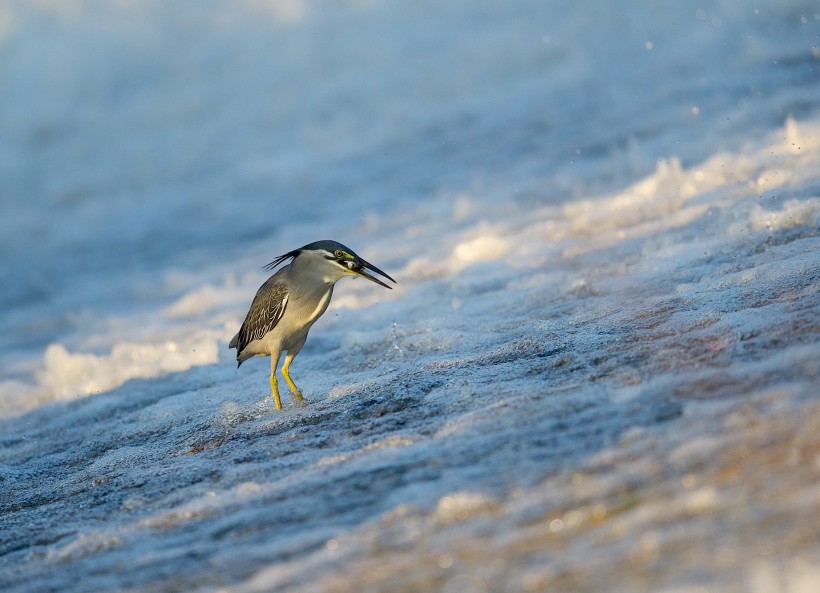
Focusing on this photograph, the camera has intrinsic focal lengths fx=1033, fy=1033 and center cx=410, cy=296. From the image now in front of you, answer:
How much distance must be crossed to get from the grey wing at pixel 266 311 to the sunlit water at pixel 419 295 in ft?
1.30

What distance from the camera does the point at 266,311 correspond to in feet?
18.9

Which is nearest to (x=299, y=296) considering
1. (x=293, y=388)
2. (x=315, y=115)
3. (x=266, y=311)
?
(x=266, y=311)

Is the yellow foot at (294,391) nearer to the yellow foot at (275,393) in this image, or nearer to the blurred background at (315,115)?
the yellow foot at (275,393)

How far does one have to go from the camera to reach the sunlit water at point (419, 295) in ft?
10.5

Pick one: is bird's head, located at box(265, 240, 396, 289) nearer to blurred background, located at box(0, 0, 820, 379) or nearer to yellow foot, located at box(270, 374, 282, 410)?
yellow foot, located at box(270, 374, 282, 410)

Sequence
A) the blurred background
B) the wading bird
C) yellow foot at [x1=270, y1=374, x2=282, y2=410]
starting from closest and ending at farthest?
yellow foot at [x1=270, y1=374, x2=282, y2=410] → the wading bird → the blurred background

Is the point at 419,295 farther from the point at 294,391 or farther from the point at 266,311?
the point at 294,391

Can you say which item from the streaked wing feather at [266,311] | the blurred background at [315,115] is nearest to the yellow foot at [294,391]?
the streaked wing feather at [266,311]

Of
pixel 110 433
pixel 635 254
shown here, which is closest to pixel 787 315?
pixel 635 254

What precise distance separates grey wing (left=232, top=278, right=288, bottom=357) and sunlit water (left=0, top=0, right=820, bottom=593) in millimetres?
397

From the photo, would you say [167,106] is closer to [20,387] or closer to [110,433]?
[20,387]

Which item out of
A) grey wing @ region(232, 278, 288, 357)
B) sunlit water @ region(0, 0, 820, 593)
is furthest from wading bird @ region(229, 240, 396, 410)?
sunlit water @ region(0, 0, 820, 593)

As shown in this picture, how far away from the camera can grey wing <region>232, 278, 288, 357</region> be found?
18.7ft

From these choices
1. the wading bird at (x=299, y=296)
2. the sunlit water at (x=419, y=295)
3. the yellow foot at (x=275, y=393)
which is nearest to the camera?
the sunlit water at (x=419, y=295)
